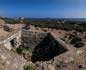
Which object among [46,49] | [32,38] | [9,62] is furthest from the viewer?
[32,38]

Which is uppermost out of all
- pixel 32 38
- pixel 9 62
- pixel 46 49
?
pixel 9 62

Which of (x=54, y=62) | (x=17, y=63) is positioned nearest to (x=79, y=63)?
(x=54, y=62)

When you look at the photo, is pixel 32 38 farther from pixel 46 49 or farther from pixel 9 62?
pixel 9 62

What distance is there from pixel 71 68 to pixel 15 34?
10.2 m

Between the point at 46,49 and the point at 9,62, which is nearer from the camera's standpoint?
the point at 9,62

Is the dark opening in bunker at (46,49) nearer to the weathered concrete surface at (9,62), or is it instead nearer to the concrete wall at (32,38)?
the concrete wall at (32,38)

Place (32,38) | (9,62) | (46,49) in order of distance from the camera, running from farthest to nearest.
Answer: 1. (32,38)
2. (46,49)
3. (9,62)

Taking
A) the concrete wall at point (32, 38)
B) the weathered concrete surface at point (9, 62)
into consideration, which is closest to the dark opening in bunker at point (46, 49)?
the concrete wall at point (32, 38)

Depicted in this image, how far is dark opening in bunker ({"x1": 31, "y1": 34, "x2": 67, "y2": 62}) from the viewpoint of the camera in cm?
2451

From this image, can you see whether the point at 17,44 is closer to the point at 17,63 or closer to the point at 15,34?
the point at 15,34

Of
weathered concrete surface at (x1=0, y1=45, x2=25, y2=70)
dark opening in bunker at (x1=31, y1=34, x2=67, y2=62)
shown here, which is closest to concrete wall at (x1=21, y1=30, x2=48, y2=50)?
dark opening in bunker at (x1=31, y1=34, x2=67, y2=62)

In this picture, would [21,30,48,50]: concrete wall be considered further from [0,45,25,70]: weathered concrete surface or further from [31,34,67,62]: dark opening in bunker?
[0,45,25,70]: weathered concrete surface

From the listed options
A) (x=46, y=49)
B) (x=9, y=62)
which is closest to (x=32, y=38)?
(x=46, y=49)

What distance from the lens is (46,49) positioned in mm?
26156
